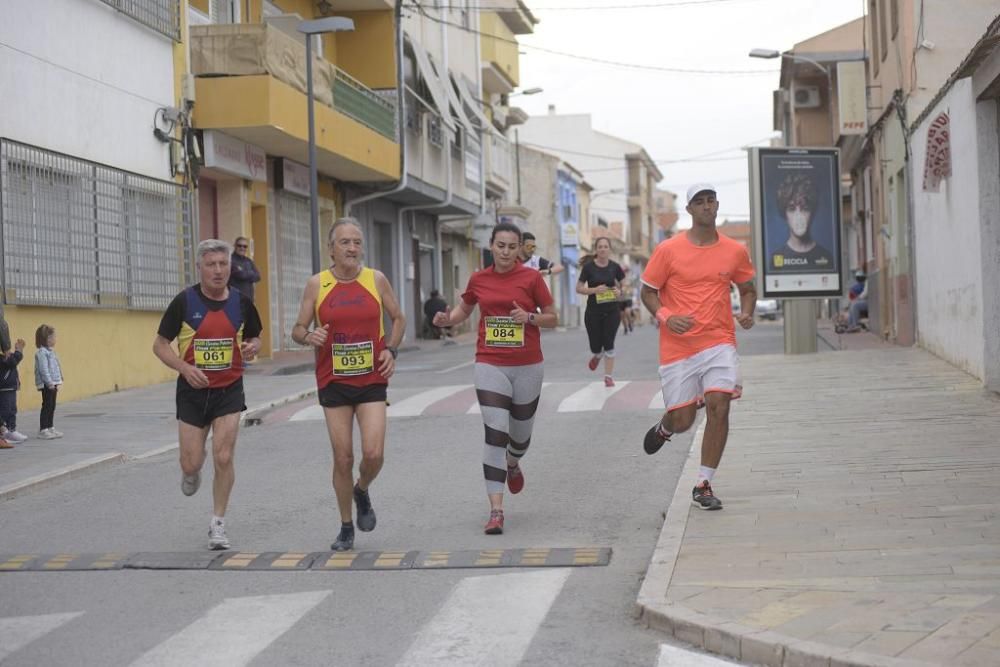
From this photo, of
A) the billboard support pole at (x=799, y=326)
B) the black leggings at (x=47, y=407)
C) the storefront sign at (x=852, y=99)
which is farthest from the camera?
the storefront sign at (x=852, y=99)

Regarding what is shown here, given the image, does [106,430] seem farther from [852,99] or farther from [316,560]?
[852,99]

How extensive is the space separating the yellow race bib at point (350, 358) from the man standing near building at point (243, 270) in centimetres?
1255

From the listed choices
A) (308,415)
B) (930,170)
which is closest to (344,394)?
(308,415)

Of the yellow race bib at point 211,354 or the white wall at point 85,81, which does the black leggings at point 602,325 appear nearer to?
the white wall at point 85,81

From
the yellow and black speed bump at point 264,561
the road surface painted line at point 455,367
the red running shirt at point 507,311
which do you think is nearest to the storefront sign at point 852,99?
the road surface painted line at point 455,367

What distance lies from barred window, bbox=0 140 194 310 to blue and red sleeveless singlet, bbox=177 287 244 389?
8.57 m

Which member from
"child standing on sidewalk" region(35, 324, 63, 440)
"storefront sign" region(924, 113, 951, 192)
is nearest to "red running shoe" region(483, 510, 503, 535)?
"child standing on sidewalk" region(35, 324, 63, 440)

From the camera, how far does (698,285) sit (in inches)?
344

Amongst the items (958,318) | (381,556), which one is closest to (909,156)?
(958,318)

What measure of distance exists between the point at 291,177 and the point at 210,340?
20850 mm

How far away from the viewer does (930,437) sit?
11297mm

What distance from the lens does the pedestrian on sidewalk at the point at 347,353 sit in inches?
319

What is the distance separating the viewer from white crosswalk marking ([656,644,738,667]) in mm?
5539

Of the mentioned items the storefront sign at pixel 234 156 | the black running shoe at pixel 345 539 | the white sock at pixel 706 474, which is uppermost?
the storefront sign at pixel 234 156
